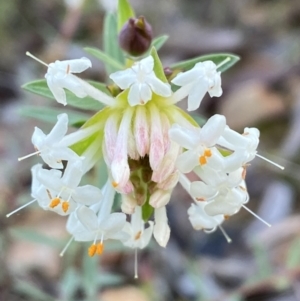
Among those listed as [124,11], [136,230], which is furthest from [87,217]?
[124,11]

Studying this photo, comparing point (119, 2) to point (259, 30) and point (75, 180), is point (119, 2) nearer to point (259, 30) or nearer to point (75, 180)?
point (75, 180)

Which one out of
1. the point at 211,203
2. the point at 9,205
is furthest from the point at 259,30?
the point at 211,203

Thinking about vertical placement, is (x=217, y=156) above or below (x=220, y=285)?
above

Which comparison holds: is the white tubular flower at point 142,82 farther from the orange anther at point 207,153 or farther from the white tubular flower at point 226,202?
→ the white tubular flower at point 226,202

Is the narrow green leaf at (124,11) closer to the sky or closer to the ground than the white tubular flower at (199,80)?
closer to the ground

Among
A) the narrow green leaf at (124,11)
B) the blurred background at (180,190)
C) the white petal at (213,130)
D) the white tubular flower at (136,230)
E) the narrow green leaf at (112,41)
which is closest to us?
the white petal at (213,130)

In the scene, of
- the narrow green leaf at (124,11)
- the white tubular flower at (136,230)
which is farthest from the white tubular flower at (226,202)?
the narrow green leaf at (124,11)
